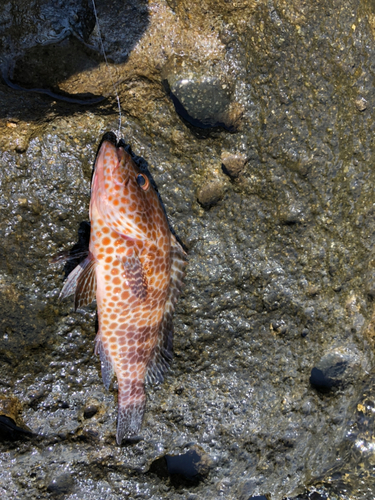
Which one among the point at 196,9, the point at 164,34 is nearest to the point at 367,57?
the point at 196,9

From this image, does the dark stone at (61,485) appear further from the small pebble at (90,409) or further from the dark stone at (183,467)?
the dark stone at (183,467)

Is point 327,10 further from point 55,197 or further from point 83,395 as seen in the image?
point 83,395

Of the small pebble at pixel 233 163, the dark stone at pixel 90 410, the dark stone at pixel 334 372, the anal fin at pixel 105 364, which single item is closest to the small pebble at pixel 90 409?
the dark stone at pixel 90 410

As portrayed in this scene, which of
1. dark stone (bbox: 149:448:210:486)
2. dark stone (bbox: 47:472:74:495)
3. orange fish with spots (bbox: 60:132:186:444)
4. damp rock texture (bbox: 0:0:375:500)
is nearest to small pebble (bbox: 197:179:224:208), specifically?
damp rock texture (bbox: 0:0:375:500)

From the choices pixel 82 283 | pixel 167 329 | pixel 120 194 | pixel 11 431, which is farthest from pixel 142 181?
pixel 11 431

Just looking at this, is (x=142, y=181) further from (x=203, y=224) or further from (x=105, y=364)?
(x=105, y=364)

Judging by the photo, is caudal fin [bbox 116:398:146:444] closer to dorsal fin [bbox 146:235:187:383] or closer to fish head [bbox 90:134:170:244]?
dorsal fin [bbox 146:235:187:383]
